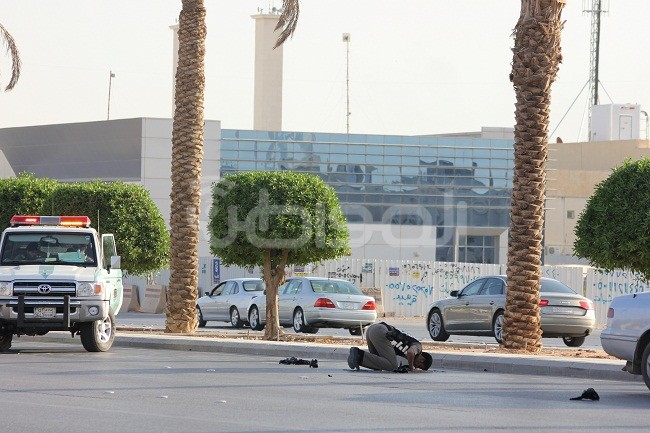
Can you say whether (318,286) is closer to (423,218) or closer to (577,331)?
(577,331)

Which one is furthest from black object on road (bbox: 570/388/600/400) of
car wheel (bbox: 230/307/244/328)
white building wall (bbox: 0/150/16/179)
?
white building wall (bbox: 0/150/16/179)

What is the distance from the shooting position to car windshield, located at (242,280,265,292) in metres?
35.1

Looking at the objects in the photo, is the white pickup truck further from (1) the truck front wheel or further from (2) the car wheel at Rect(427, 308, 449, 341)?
(2) the car wheel at Rect(427, 308, 449, 341)

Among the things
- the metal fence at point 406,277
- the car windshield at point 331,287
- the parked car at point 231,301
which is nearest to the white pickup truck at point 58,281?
the car windshield at point 331,287

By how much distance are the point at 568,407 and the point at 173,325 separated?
15.8 metres

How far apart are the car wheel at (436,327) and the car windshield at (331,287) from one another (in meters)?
2.63

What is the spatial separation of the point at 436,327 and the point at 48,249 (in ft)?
35.6

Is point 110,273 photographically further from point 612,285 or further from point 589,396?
point 612,285

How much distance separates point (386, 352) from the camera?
61.6 ft

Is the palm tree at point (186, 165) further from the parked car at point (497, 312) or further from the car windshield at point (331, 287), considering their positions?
the parked car at point (497, 312)

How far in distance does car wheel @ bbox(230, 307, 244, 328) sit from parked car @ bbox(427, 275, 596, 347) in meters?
7.30

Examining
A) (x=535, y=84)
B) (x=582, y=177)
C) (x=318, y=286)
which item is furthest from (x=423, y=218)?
(x=535, y=84)

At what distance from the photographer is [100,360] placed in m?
20.0

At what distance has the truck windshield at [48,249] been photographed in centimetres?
2173
